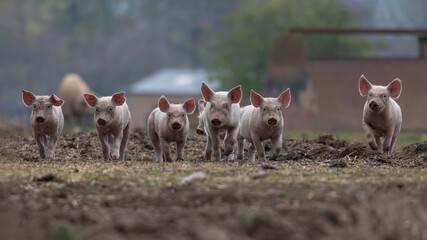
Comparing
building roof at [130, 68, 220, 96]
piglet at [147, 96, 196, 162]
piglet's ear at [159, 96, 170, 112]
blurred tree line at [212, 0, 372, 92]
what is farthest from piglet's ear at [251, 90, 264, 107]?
building roof at [130, 68, 220, 96]

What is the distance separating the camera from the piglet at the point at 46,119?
536 inches

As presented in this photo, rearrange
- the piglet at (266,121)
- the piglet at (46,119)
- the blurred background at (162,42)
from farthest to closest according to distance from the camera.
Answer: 1. the blurred background at (162,42)
2. the piglet at (46,119)
3. the piglet at (266,121)

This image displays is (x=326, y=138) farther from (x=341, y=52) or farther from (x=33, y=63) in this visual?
(x=33, y=63)

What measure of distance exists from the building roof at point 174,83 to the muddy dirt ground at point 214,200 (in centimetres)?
5569

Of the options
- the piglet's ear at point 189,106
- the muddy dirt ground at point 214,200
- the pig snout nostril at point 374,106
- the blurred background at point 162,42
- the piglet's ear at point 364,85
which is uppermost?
the blurred background at point 162,42

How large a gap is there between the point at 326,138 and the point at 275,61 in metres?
12.7

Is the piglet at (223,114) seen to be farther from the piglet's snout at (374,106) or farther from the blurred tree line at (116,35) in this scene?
the blurred tree line at (116,35)

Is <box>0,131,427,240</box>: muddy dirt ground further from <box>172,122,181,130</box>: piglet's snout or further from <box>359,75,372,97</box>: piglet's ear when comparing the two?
<box>359,75,372,97</box>: piglet's ear

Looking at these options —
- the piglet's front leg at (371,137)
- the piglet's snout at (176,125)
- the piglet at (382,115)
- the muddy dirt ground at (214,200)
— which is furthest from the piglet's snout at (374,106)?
the piglet's snout at (176,125)

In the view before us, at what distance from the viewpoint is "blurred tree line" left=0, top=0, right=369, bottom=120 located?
2474 inches

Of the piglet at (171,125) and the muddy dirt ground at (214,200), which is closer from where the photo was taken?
the muddy dirt ground at (214,200)

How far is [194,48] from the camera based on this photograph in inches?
3388

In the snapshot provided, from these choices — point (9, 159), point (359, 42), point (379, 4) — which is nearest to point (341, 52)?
point (359, 42)

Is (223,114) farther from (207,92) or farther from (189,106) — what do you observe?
(189,106)
